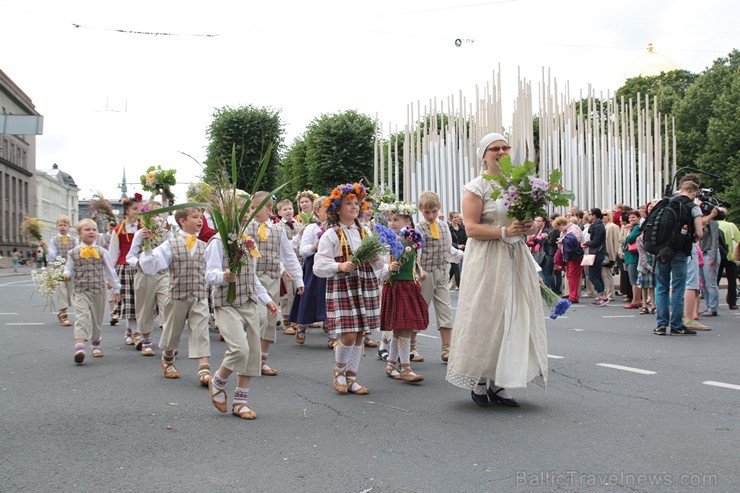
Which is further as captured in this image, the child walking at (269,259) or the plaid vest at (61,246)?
the plaid vest at (61,246)

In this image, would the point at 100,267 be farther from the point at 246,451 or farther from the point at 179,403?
the point at 246,451

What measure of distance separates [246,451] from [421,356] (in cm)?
436

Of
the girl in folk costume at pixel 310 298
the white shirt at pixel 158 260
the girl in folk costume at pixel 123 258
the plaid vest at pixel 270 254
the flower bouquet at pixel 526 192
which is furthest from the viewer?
the girl in folk costume at pixel 123 258

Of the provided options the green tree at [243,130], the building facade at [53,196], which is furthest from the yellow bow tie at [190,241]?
the building facade at [53,196]

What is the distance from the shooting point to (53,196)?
350 feet

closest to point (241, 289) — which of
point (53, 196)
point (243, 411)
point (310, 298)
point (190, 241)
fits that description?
point (243, 411)

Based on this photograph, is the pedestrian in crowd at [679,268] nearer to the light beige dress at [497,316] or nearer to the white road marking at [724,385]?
the white road marking at [724,385]

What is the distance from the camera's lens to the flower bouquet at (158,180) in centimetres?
959

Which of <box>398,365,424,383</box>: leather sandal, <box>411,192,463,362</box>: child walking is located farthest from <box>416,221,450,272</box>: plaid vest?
<box>398,365,424,383</box>: leather sandal

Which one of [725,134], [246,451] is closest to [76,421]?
[246,451]

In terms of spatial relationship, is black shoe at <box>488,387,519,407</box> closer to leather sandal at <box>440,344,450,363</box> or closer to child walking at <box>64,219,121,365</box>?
leather sandal at <box>440,344,450,363</box>

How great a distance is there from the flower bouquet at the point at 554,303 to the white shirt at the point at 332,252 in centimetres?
161

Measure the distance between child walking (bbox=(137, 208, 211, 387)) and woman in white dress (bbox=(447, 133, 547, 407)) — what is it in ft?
9.67

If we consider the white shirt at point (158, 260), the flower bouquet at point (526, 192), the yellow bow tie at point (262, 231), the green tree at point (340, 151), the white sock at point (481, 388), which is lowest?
the white sock at point (481, 388)
